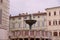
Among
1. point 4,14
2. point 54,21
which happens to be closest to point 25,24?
point 54,21

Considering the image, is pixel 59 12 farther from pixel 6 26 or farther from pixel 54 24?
pixel 6 26

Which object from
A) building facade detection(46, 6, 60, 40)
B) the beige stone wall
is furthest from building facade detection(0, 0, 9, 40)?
the beige stone wall

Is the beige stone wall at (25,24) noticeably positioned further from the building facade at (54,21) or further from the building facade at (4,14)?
the building facade at (4,14)

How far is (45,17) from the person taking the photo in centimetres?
4469

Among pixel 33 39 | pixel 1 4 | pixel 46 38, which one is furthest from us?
pixel 33 39

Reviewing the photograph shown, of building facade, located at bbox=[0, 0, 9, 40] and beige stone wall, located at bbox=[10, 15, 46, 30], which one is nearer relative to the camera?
building facade, located at bbox=[0, 0, 9, 40]

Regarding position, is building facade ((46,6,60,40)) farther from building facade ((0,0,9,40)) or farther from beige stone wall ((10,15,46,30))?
building facade ((0,0,9,40))

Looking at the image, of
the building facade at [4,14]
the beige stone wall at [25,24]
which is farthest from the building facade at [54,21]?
the building facade at [4,14]

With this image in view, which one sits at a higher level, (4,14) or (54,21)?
(4,14)

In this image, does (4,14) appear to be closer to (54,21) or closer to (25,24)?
(54,21)

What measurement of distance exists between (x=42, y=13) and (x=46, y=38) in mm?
19245

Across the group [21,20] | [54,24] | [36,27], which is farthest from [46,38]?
[21,20]

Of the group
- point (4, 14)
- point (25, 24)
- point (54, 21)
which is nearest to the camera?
point (4, 14)

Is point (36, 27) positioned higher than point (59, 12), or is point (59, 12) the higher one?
point (59, 12)
